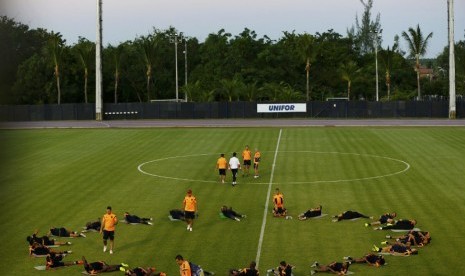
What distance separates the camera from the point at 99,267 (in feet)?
75.6

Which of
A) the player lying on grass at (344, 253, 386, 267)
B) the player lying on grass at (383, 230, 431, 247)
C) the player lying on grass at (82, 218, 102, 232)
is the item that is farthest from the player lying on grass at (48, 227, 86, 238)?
the player lying on grass at (383, 230, 431, 247)

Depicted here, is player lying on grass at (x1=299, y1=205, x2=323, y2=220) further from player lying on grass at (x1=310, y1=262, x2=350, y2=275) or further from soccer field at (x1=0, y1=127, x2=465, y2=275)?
player lying on grass at (x1=310, y1=262, x2=350, y2=275)

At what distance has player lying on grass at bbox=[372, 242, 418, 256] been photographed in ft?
82.1

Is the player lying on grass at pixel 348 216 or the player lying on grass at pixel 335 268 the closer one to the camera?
the player lying on grass at pixel 335 268

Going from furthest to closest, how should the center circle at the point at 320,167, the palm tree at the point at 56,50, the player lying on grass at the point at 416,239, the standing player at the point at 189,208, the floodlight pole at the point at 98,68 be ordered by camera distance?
the palm tree at the point at 56,50
the floodlight pole at the point at 98,68
the center circle at the point at 320,167
the standing player at the point at 189,208
the player lying on grass at the point at 416,239

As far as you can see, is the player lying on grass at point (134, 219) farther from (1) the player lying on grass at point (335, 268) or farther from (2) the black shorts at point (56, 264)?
(1) the player lying on grass at point (335, 268)

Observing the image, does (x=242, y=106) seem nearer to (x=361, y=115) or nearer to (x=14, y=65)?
(x=361, y=115)

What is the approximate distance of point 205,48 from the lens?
147625 mm

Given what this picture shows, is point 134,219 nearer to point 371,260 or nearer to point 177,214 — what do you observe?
point 177,214

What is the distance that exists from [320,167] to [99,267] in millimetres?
29389

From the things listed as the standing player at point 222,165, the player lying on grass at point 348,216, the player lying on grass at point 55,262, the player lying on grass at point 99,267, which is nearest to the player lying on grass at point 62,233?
the player lying on grass at point 55,262

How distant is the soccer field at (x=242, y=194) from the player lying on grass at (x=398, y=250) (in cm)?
38

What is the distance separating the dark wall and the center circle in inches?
1579

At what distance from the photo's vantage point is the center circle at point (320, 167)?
4495 cm
